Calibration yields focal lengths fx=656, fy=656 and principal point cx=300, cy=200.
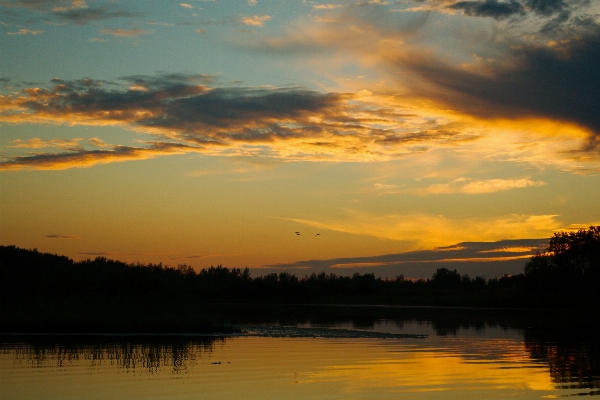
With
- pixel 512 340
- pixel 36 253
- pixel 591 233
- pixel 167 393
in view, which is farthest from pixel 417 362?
pixel 36 253

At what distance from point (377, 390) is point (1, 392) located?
35.0 feet

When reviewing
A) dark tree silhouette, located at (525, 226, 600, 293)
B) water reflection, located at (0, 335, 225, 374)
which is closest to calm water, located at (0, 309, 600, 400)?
water reflection, located at (0, 335, 225, 374)

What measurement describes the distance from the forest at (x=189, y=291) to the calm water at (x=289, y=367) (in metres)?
4.15

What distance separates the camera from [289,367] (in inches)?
955

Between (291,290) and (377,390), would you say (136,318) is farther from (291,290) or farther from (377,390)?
(291,290)

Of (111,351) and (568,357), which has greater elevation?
(111,351)

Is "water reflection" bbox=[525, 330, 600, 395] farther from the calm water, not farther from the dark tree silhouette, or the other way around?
the dark tree silhouette

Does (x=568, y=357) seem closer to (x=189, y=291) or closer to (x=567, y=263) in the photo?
(x=189, y=291)

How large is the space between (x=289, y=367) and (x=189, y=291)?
39556 millimetres

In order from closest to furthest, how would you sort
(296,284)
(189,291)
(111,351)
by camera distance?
(111,351)
(189,291)
(296,284)

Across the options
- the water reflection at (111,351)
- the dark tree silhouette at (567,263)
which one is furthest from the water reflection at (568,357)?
the dark tree silhouette at (567,263)

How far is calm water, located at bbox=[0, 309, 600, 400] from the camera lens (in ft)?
62.7

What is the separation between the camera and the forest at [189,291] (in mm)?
38344

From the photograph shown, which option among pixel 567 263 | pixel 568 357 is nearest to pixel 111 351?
pixel 568 357
